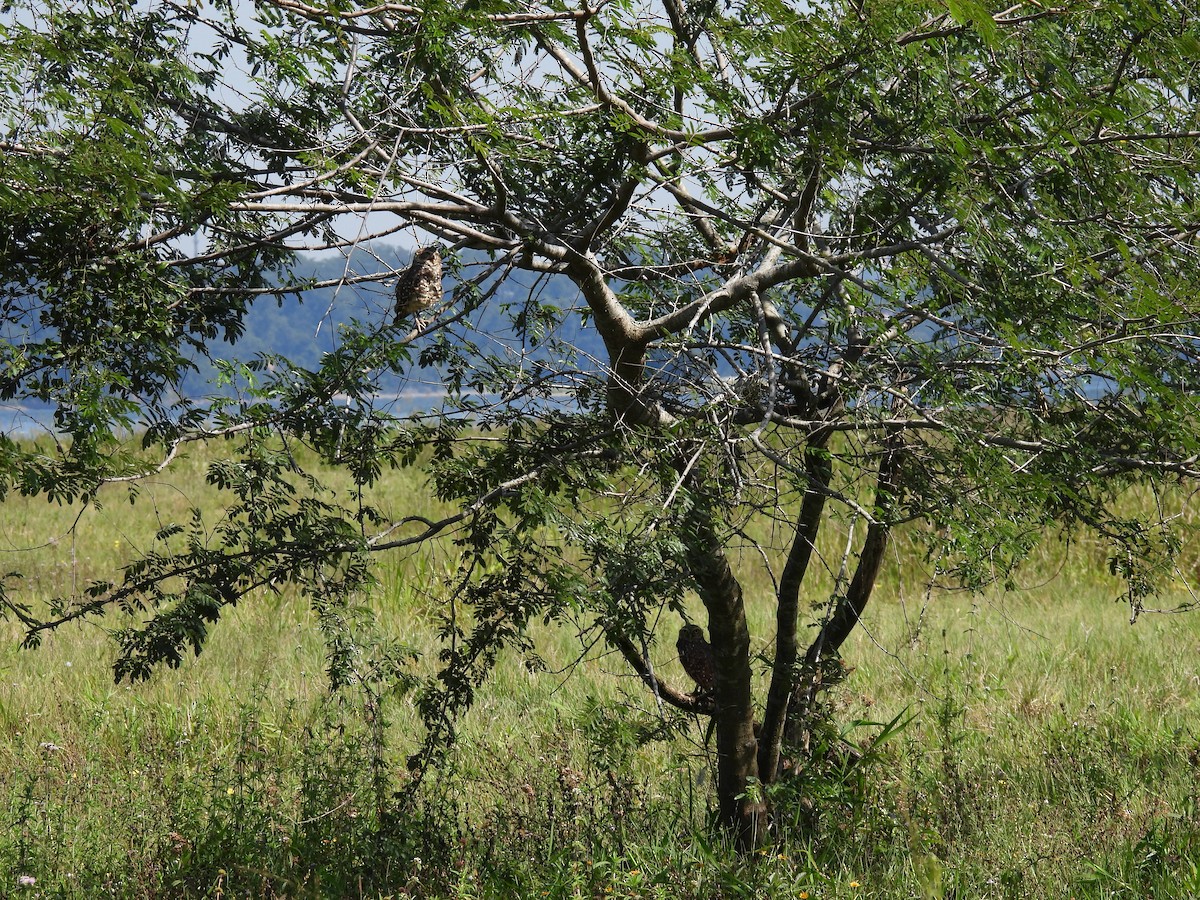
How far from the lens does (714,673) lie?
4309mm

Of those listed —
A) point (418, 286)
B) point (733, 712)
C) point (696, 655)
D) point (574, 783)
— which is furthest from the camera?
point (574, 783)

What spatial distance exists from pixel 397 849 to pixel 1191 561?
28.3 feet

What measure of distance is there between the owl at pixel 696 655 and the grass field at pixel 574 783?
0.22 metres

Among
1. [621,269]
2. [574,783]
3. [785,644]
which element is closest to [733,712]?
[785,644]

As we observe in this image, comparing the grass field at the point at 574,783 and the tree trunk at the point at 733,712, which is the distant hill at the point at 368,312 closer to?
the grass field at the point at 574,783

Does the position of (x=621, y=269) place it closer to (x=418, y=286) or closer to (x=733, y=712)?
(x=418, y=286)

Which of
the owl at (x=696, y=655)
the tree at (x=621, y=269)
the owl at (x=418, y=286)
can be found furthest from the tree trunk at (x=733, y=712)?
the owl at (x=418, y=286)

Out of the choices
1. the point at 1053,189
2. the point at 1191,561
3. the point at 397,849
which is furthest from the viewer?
the point at 1191,561

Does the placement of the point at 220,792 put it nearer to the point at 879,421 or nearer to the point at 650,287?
the point at 650,287

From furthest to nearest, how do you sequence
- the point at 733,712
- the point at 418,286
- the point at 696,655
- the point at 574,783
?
the point at 574,783 < the point at 733,712 < the point at 696,655 < the point at 418,286

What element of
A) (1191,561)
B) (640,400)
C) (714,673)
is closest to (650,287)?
(640,400)

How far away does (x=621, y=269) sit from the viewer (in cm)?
334

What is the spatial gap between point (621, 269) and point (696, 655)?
5.25 ft

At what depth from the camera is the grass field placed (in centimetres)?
409
